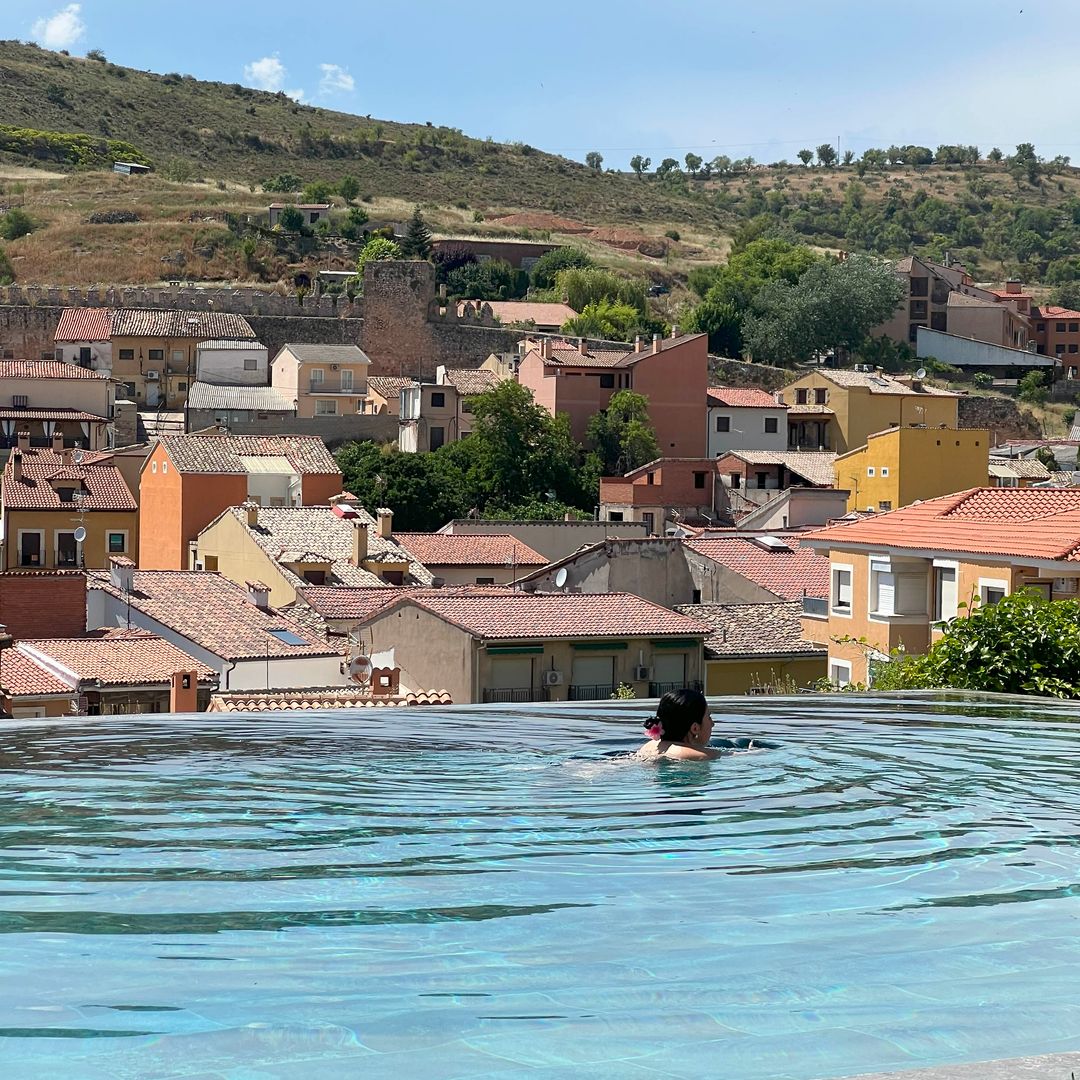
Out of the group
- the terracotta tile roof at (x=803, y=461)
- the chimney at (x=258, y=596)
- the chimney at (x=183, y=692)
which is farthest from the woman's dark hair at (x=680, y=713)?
the terracotta tile roof at (x=803, y=461)

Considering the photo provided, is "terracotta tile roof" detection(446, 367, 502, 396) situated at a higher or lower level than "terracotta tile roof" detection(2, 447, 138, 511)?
higher

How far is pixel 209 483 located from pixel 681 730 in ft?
104

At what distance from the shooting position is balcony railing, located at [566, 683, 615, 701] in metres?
22.4

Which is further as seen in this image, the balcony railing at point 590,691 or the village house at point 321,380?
the village house at point 321,380

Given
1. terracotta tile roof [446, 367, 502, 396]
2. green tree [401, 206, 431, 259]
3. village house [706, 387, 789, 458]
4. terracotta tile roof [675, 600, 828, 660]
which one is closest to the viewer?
terracotta tile roof [675, 600, 828, 660]

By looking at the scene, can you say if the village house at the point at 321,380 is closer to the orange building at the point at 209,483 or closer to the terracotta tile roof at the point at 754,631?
the orange building at the point at 209,483

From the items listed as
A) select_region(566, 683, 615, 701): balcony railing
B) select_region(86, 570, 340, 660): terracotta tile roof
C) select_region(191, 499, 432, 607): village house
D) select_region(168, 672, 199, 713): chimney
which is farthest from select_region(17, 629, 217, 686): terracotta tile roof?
select_region(191, 499, 432, 607): village house

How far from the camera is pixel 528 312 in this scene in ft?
231

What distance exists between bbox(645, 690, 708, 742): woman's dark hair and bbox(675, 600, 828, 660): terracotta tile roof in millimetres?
14570

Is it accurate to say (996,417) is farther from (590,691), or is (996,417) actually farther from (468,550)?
(590,691)

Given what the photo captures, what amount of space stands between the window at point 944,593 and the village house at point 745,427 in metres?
38.9

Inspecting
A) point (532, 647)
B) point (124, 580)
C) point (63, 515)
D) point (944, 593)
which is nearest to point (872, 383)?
point (63, 515)

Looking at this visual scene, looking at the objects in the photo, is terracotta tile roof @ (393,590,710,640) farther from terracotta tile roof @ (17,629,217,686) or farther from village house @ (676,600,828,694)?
terracotta tile roof @ (17,629,217,686)

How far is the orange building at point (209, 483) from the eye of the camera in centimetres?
3825
